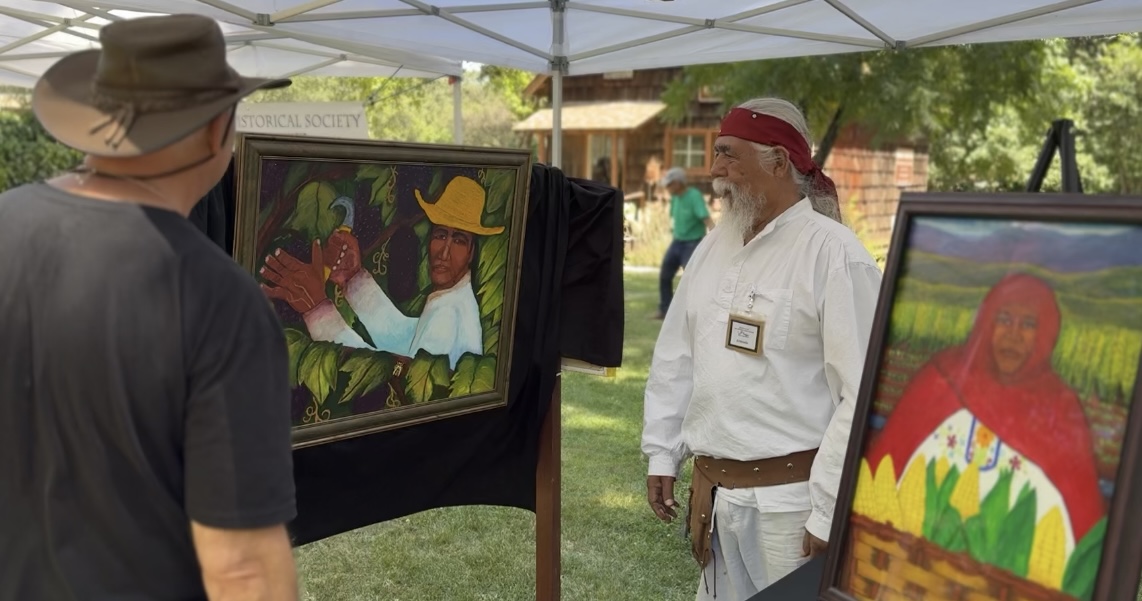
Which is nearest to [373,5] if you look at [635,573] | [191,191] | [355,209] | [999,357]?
[355,209]

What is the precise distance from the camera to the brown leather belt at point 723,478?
2.23m

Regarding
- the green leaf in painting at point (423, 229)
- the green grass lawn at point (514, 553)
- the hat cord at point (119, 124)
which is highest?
the hat cord at point (119, 124)

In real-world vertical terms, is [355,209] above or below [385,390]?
above

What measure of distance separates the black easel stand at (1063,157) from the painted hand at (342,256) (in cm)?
152

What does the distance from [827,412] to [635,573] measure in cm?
206

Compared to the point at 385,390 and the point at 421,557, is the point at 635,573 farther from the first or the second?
the point at 385,390

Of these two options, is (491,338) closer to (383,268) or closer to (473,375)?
(473,375)

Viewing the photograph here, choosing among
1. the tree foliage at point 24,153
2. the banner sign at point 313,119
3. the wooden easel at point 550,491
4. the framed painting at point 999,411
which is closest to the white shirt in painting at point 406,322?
the wooden easel at point 550,491

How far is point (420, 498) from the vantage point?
285cm

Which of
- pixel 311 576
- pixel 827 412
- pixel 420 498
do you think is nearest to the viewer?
pixel 827 412

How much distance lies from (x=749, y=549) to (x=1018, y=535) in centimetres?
113

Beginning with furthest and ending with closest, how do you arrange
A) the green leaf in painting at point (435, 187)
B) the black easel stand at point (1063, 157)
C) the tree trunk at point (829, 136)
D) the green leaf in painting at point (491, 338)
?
the tree trunk at point (829, 136) < the green leaf in painting at point (491, 338) < the green leaf in painting at point (435, 187) < the black easel stand at point (1063, 157)

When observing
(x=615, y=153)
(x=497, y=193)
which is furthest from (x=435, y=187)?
(x=615, y=153)

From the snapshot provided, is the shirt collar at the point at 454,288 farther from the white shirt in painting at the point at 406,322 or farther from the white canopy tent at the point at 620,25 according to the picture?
the white canopy tent at the point at 620,25
